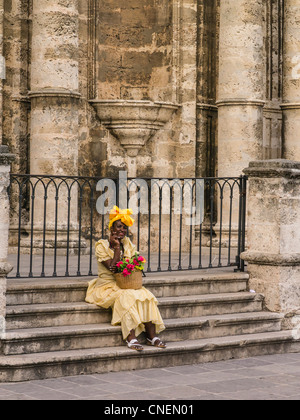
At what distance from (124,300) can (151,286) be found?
1082mm

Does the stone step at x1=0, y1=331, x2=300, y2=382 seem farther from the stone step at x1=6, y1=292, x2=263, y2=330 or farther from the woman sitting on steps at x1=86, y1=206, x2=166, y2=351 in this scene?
the stone step at x1=6, y1=292, x2=263, y2=330

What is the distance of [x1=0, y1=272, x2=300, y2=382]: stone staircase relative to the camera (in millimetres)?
9242

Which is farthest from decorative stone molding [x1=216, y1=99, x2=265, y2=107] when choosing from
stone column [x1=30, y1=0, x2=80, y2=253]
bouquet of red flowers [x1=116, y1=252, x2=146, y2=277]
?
bouquet of red flowers [x1=116, y1=252, x2=146, y2=277]

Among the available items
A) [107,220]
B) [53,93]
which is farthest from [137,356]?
[107,220]

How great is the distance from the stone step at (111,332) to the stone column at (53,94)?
4095 millimetres

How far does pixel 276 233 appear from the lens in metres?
11.6

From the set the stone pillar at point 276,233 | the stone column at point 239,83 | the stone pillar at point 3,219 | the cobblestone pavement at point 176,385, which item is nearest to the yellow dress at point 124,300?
the cobblestone pavement at point 176,385

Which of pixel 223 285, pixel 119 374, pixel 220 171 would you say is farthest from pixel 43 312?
pixel 220 171

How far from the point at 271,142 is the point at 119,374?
1005 centimetres

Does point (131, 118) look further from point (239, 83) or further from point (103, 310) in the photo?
point (103, 310)

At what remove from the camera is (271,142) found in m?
18.6

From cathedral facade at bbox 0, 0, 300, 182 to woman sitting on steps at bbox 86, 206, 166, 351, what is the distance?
4096 millimetres

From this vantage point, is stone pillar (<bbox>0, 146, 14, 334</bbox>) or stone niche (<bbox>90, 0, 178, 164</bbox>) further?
stone niche (<bbox>90, 0, 178, 164</bbox>)

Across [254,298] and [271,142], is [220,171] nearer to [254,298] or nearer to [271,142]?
[271,142]
